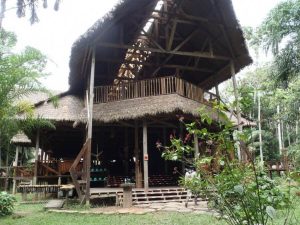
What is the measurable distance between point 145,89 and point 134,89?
0.38 metres

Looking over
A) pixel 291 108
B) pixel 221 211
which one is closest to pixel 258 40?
pixel 291 108

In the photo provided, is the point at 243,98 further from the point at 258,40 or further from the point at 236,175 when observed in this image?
the point at 258,40

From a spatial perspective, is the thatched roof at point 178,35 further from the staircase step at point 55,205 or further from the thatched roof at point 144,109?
the staircase step at point 55,205

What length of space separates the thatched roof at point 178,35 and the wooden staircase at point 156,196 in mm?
4719

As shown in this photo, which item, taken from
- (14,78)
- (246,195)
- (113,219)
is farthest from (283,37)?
(246,195)

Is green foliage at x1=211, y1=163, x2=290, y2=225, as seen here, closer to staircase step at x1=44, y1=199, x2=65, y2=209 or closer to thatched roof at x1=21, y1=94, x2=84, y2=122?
staircase step at x1=44, y1=199, x2=65, y2=209

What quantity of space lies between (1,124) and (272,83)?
27.6 feet

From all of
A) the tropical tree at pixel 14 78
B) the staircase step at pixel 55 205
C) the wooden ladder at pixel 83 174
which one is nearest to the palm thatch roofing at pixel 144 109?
the wooden ladder at pixel 83 174

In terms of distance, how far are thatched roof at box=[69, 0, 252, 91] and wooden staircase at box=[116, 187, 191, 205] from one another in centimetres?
472

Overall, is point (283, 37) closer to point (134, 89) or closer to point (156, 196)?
point (134, 89)

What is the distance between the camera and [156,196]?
9625 millimetres

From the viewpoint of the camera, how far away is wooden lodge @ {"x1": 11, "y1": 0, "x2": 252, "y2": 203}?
10250mm

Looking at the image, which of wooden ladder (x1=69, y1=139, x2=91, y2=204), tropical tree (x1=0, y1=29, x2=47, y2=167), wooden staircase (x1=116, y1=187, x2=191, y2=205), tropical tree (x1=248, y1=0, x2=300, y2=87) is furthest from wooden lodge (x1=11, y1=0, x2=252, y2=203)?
tropical tree (x1=0, y1=29, x2=47, y2=167)

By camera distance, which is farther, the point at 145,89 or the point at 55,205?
the point at 145,89
